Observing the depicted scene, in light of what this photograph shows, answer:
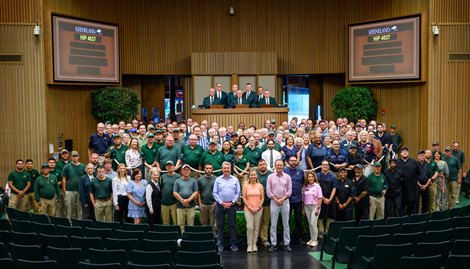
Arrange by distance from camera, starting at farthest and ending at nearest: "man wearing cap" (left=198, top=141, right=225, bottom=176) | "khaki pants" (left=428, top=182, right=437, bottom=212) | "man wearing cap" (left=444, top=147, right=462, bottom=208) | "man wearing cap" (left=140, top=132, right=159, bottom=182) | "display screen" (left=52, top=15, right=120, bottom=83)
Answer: "display screen" (left=52, top=15, right=120, bottom=83) < "man wearing cap" (left=444, top=147, right=462, bottom=208) < "khaki pants" (left=428, top=182, right=437, bottom=212) < "man wearing cap" (left=140, top=132, right=159, bottom=182) < "man wearing cap" (left=198, top=141, right=225, bottom=176)

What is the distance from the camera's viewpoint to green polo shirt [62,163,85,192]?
43.9 ft

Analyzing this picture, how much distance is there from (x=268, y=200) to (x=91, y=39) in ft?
33.6

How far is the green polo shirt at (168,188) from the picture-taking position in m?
12.3

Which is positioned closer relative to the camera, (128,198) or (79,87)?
(128,198)

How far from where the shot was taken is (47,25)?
18.4 m

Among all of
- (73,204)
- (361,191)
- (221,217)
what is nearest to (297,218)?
(361,191)

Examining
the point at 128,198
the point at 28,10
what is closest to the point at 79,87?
the point at 28,10

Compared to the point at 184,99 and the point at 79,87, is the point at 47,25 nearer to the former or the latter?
the point at 79,87

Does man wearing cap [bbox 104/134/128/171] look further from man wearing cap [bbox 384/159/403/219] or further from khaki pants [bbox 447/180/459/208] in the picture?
khaki pants [bbox 447/180/459/208]

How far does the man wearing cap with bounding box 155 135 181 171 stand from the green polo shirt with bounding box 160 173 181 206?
3.26 feet

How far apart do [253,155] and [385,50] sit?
29.1ft

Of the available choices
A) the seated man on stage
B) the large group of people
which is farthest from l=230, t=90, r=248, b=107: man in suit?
the large group of people

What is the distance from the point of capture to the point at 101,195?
41.5ft

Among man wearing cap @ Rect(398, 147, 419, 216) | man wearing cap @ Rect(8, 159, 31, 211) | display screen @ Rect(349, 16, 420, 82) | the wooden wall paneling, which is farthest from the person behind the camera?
display screen @ Rect(349, 16, 420, 82)
